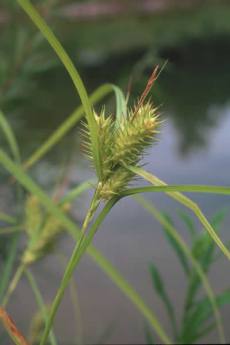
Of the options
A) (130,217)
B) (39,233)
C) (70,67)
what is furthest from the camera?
(130,217)

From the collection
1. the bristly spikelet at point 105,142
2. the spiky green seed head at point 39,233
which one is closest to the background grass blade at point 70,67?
the bristly spikelet at point 105,142

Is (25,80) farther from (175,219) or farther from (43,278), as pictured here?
(175,219)

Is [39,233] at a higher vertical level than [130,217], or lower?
higher

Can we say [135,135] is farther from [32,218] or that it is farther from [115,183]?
[32,218]

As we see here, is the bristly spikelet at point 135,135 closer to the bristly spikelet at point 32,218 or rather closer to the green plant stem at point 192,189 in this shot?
the green plant stem at point 192,189

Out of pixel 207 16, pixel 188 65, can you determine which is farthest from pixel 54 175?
pixel 207 16

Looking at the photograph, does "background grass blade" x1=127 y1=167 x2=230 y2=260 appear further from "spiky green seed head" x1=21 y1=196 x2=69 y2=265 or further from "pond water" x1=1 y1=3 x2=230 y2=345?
"spiky green seed head" x1=21 y1=196 x2=69 y2=265

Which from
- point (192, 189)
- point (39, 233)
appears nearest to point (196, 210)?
point (192, 189)
